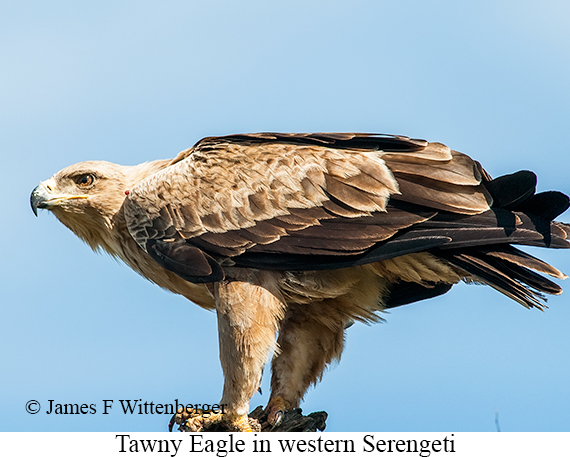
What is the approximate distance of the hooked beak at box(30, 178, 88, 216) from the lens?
305 inches

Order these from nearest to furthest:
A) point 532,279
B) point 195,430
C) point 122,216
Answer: point 532,279 → point 195,430 → point 122,216

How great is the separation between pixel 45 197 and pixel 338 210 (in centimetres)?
278

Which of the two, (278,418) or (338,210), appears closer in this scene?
(338,210)

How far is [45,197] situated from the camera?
775cm

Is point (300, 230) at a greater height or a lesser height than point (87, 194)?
lesser

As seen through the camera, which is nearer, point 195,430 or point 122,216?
point 195,430

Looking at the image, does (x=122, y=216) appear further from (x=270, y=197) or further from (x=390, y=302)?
(x=390, y=302)

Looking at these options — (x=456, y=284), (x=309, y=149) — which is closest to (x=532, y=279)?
(x=456, y=284)

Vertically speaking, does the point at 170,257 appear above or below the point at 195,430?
above

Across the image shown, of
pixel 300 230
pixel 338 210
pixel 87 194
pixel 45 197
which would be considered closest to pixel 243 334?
pixel 300 230

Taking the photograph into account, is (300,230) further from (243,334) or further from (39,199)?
Result: (39,199)

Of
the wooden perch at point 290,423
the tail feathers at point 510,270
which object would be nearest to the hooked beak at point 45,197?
the wooden perch at point 290,423

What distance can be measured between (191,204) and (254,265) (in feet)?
2.62
